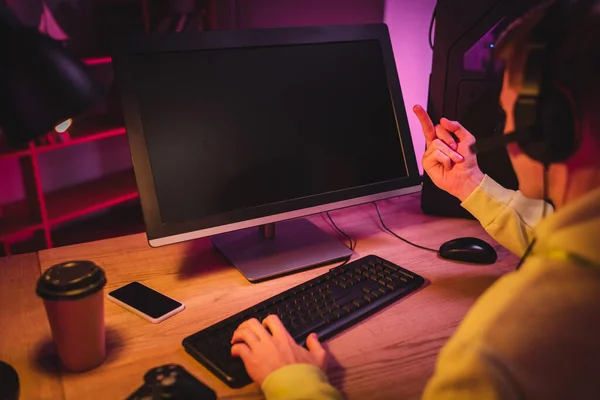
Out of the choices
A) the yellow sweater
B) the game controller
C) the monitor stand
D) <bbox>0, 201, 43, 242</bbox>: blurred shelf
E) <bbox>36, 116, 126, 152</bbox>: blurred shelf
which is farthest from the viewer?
<bbox>36, 116, 126, 152</bbox>: blurred shelf

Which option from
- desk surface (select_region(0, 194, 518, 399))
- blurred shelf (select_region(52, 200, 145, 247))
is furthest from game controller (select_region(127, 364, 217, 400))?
blurred shelf (select_region(52, 200, 145, 247))

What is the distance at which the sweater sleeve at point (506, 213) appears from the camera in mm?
1071

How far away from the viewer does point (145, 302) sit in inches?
37.4

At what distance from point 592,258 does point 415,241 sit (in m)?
0.68

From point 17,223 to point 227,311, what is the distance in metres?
2.10

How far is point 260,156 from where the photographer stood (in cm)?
105

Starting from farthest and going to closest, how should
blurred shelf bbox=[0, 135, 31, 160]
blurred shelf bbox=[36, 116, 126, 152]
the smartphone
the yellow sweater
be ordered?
blurred shelf bbox=[36, 116, 126, 152] → blurred shelf bbox=[0, 135, 31, 160] → the smartphone → the yellow sweater

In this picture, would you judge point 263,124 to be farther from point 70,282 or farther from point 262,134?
point 70,282

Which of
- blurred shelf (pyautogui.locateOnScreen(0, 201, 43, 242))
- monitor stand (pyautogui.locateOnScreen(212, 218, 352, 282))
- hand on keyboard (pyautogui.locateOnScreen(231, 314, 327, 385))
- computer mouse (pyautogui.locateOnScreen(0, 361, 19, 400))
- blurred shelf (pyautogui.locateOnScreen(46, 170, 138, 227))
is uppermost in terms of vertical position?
computer mouse (pyautogui.locateOnScreen(0, 361, 19, 400))

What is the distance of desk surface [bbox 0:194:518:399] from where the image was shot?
0.76 meters

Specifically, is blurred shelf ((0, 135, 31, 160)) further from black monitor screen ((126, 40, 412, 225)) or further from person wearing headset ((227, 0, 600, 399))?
person wearing headset ((227, 0, 600, 399))

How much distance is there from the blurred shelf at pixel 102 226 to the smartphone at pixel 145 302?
2.01m

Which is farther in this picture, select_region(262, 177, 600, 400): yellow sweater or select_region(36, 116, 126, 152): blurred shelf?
select_region(36, 116, 126, 152): blurred shelf

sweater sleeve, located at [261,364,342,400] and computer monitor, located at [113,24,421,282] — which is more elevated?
computer monitor, located at [113,24,421,282]
